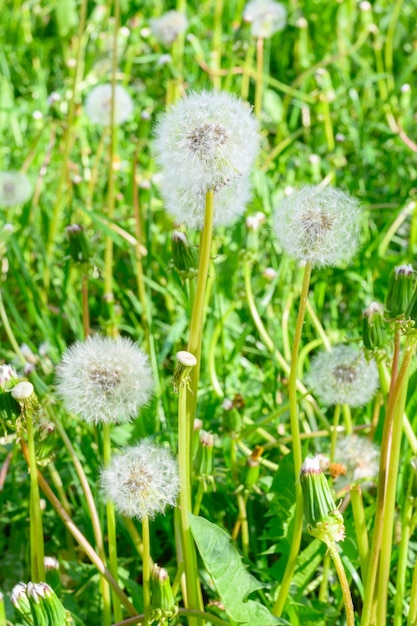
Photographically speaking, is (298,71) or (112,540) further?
(298,71)

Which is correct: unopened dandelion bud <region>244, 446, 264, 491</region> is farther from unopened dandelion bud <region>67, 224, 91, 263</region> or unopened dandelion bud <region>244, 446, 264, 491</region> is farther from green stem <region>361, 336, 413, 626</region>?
unopened dandelion bud <region>67, 224, 91, 263</region>

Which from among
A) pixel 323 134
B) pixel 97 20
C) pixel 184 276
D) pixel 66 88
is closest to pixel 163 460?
pixel 184 276

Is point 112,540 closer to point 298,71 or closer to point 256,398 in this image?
point 256,398

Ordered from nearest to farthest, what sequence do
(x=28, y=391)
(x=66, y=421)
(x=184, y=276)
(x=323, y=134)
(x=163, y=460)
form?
(x=28, y=391) → (x=163, y=460) → (x=184, y=276) → (x=66, y=421) → (x=323, y=134)

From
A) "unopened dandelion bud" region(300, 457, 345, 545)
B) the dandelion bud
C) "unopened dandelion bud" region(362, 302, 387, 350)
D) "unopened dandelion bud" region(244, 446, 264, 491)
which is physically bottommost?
"unopened dandelion bud" region(244, 446, 264, 491)

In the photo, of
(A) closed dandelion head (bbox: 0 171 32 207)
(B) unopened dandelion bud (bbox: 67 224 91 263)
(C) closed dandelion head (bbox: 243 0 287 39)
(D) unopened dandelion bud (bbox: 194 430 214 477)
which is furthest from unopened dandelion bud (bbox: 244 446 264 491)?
(C) closed dandelion head (bbox: 243 0 287 39)

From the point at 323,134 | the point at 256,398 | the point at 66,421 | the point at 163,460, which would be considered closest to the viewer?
the point at 163,460
